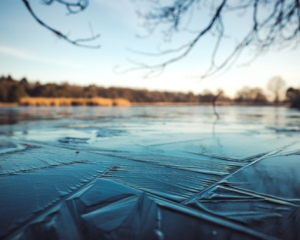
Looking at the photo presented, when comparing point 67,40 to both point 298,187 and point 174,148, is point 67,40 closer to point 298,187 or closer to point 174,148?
point 174,148

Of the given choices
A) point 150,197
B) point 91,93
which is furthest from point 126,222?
point 91,93

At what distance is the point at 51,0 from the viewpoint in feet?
5.01

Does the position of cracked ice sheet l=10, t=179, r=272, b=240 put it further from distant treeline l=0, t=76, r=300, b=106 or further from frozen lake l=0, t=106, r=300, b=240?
distant treeline l=0, t=76, r=300, b=106

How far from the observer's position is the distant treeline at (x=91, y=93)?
34.8 metres

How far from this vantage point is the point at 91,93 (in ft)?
161

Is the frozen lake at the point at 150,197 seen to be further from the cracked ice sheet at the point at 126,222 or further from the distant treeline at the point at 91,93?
the distant treeline at the point at 91,93

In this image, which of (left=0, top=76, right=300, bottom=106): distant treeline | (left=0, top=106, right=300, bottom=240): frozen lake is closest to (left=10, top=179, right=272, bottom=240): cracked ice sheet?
(left=0, top=106, right=300, bottom=240): frozen lake

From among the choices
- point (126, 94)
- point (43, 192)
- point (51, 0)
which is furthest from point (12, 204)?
point (126, 94)

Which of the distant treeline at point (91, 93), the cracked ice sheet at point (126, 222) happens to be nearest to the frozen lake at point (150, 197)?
the cracked ice sheet at point (126, 222)

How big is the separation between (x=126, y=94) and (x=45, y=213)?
63.7 m

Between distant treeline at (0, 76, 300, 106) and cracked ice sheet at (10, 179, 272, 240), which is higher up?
distant treeline at (0, 76, 300, 106)

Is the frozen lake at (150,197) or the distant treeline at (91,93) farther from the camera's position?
the distant treeline at (91,93)

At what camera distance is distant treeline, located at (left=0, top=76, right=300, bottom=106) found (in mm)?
34844

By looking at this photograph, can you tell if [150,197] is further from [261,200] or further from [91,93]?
[91,93]
